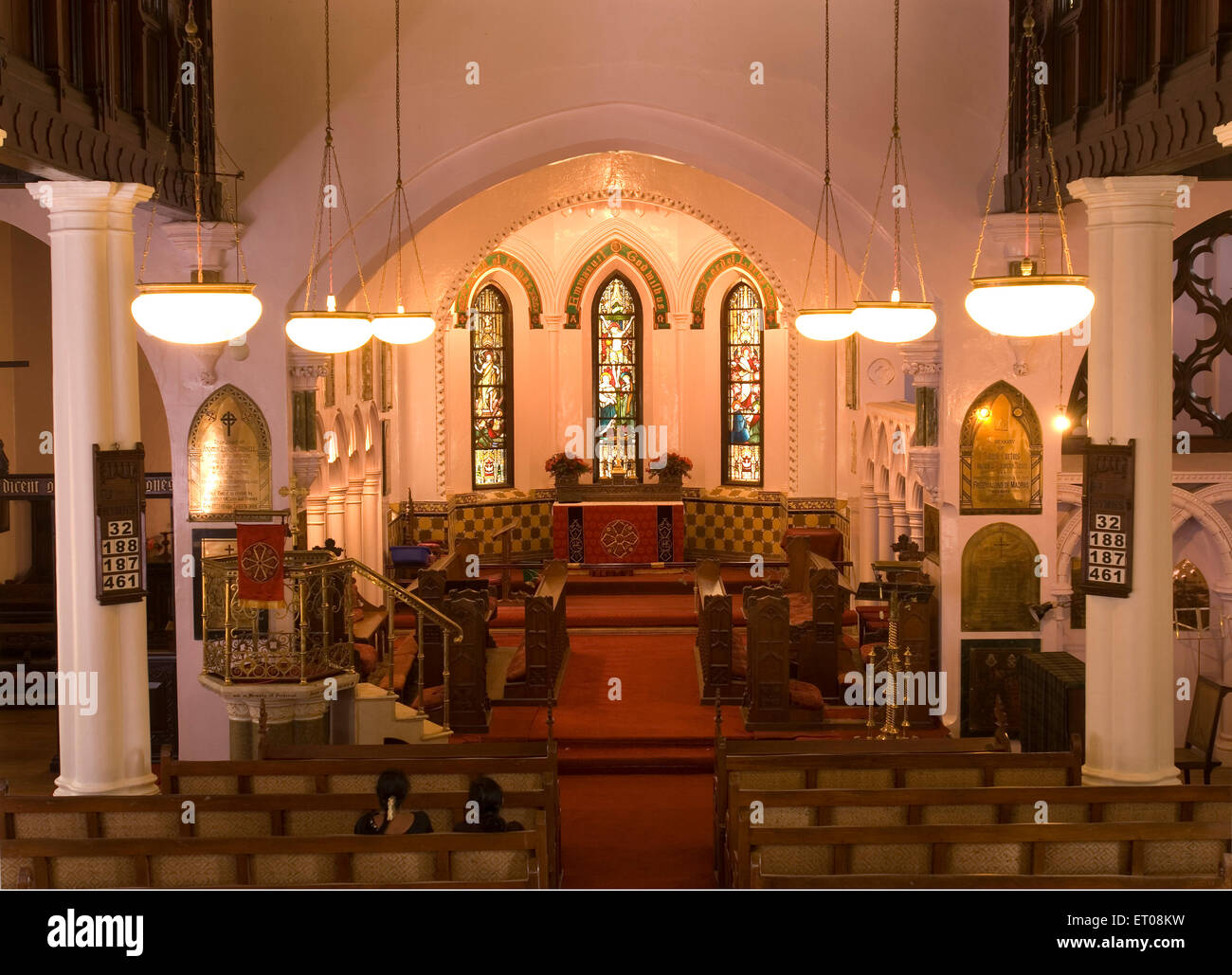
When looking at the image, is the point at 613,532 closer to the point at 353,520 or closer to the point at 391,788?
the point at 353,520

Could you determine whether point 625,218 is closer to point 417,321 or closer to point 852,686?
point 852,686

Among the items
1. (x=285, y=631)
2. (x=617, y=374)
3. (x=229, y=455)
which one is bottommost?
(x=285, y=631)

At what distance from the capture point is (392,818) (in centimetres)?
671

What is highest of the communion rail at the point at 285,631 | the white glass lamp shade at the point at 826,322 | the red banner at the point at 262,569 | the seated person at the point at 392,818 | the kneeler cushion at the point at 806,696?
the white glass lamp shade at the point at 826,322

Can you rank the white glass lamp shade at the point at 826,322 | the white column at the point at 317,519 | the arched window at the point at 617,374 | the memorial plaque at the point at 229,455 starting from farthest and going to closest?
1. the arched window at the point at 617,374
2. the white column at the point at 317,519
3. the memorial plaque at the point at 229,455
4. the white glass lamp shade at the point at 826,322

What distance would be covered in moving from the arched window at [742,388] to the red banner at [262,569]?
11.7 m

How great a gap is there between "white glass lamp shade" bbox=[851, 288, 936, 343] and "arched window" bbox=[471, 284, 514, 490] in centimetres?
1196

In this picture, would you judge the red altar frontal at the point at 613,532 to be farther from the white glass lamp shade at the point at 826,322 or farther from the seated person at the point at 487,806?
the seated person at the point at 487,806

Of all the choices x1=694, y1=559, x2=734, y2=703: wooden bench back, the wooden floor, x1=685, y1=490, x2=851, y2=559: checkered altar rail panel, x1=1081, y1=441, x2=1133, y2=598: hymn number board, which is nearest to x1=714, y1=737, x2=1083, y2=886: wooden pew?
x1=1081, y1=441, x2=1133, y2=598: hymn number board

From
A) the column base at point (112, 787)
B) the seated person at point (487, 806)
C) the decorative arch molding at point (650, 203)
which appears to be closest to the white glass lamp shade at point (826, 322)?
the seated person at point (487, 806)

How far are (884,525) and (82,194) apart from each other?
10.3 meters

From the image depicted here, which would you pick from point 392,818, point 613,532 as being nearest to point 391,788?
point 392,818

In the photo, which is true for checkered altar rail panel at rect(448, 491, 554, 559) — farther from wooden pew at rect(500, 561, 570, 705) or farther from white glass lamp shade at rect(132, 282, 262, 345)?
white glass lamp shade at rect(132, 282, 262, 345)

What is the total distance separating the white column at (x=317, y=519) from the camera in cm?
1465
